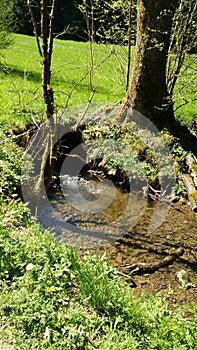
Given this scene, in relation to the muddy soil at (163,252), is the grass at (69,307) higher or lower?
higher

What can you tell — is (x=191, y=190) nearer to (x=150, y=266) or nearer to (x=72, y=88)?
(x=150, y=266)

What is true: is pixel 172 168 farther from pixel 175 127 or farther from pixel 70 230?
pixel 70 230

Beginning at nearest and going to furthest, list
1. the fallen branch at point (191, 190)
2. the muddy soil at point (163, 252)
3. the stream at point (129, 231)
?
the muddy soil at point (163, 252) < the stream at point (129, 231) < the fallen branch at point (191, 190)

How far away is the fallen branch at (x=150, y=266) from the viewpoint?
5254 mm

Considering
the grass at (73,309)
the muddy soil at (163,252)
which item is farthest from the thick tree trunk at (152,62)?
the grass at (73,309)

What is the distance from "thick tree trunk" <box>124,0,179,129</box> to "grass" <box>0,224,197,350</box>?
4878mm

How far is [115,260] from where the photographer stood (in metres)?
5.48

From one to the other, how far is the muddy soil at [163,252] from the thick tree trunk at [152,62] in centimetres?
235

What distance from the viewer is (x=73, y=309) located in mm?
3393

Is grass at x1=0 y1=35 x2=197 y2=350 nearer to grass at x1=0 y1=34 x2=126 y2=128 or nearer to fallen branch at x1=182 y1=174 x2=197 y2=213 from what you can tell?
grass at x1=0 y1=34 x2=126 y2=128

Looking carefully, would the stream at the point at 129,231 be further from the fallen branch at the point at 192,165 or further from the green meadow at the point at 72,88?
the green meadow at the point at 72,88

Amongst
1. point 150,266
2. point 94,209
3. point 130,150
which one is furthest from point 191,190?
point 150,266

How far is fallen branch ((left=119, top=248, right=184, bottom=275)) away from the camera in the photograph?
525 cm

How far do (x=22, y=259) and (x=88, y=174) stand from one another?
4546 millimetres
